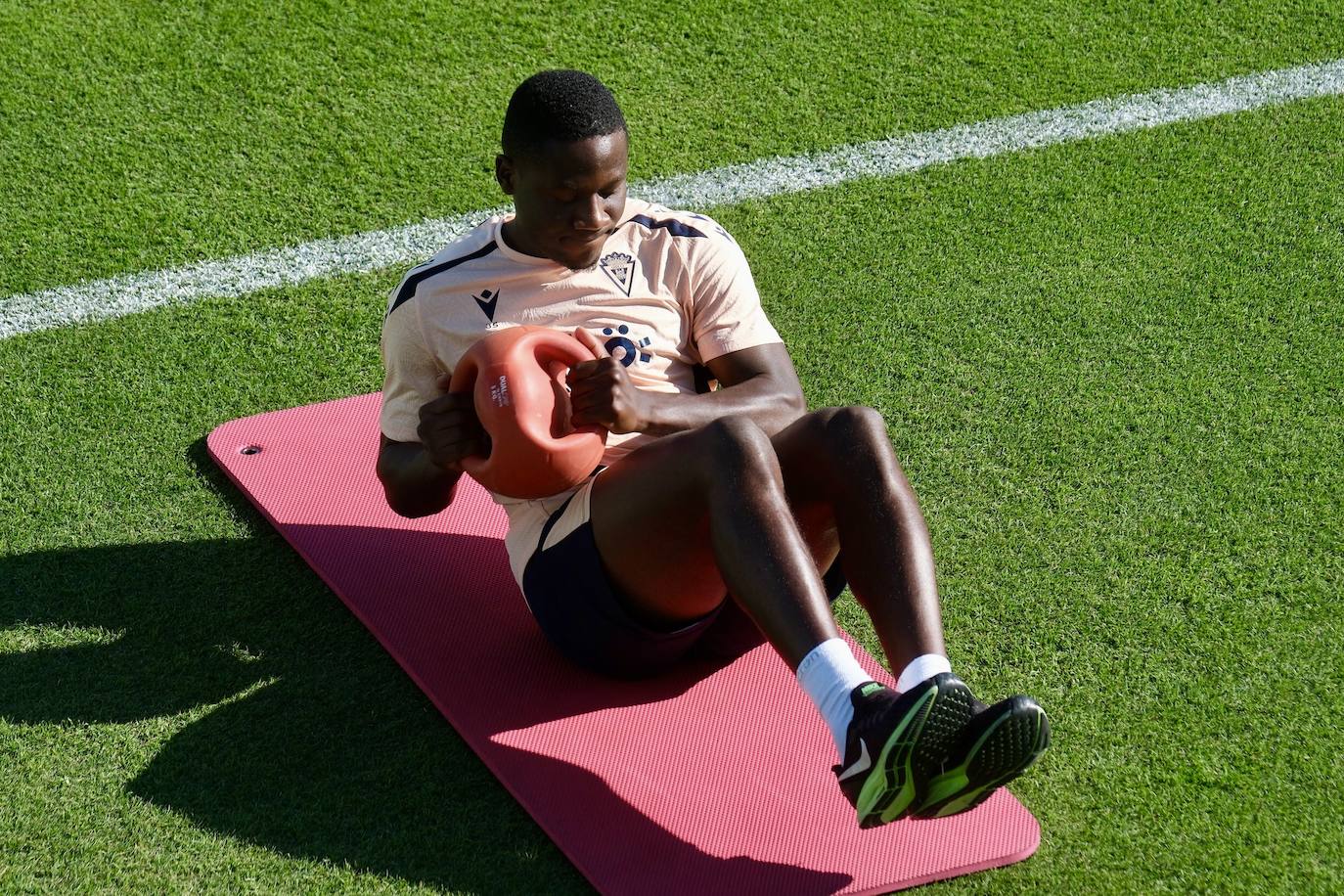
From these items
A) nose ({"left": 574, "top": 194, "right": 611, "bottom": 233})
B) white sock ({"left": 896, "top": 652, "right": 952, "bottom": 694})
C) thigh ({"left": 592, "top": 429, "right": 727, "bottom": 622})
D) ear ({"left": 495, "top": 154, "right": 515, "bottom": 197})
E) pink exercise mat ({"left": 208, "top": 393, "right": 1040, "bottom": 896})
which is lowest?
pink exercise mat ({"left": 208, "top": 393, "right": 1040, "bottom": 896})

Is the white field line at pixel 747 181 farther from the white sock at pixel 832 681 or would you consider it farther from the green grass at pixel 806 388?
the white sock at pixel 832 681

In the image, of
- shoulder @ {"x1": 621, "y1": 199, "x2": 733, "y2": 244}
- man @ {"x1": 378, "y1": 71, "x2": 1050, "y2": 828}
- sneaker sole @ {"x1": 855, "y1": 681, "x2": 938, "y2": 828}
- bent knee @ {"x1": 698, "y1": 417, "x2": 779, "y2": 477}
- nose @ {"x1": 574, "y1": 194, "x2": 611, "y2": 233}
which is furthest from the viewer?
shoulder @ {"x1": 621, "y1": 199, "x2": 733, "y2": 244}

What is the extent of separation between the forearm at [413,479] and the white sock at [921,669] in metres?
1.12

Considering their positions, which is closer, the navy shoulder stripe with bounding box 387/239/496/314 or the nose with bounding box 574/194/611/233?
the nose with bounding box 574/194/611/233

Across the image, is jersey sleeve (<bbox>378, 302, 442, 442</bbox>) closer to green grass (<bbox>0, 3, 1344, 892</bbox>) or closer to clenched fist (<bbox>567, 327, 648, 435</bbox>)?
clenched fist (<bbox>567, 327, 648, 435</bbox>)

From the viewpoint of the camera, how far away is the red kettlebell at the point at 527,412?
10.3ft

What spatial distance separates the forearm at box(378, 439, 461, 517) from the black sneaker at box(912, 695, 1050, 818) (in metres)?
1.28

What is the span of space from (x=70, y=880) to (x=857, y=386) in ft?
8.66

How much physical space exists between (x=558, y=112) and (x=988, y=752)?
1.59 metres

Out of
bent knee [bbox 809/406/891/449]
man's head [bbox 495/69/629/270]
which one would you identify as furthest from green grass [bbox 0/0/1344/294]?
bent knee [bbox 809/406/891/449]

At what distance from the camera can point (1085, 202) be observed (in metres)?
5.56

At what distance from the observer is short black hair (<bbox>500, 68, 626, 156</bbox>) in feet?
10.8

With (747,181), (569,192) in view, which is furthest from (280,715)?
(747,181)

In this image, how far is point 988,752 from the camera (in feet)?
8.95
